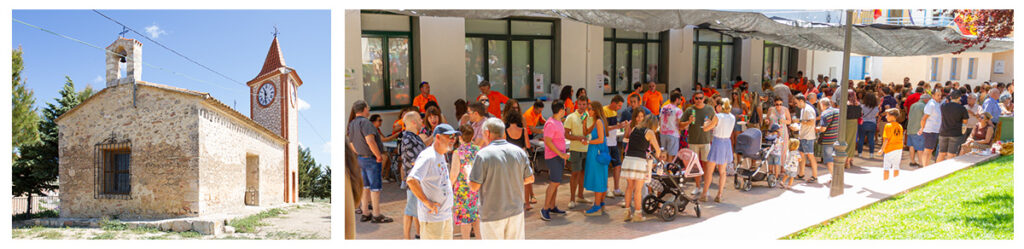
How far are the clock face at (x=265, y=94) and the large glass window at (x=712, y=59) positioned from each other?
12037 mm

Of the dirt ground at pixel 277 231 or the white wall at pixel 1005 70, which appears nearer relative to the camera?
the dirt ground at pixel 277 231

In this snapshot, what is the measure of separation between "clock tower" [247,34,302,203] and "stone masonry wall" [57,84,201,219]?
846mm

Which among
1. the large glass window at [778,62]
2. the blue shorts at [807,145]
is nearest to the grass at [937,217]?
the blue shorts at [807,145]

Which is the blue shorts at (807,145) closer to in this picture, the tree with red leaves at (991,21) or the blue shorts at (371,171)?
the tree with red leaves at (991,21)

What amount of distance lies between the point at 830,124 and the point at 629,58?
6.69 m

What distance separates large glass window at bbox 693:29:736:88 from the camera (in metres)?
18.0

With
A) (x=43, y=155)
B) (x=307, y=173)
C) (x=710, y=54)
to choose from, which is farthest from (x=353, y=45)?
(x=710, y=54)

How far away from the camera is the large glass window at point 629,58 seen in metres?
14.8

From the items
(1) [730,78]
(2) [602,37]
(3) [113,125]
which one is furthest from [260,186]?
(1) [730,78]

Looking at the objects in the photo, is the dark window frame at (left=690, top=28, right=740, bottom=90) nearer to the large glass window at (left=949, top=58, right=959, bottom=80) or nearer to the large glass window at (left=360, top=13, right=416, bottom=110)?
the large glass window at (left=360, top=13, right=416, bottom=110)

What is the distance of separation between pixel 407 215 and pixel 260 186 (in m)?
Result: 4.38

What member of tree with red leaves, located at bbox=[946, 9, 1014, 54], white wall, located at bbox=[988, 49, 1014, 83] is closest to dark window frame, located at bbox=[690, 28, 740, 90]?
tree with red leaves, located at bbox=[946, 9, 1014, 54]

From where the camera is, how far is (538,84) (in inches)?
515
